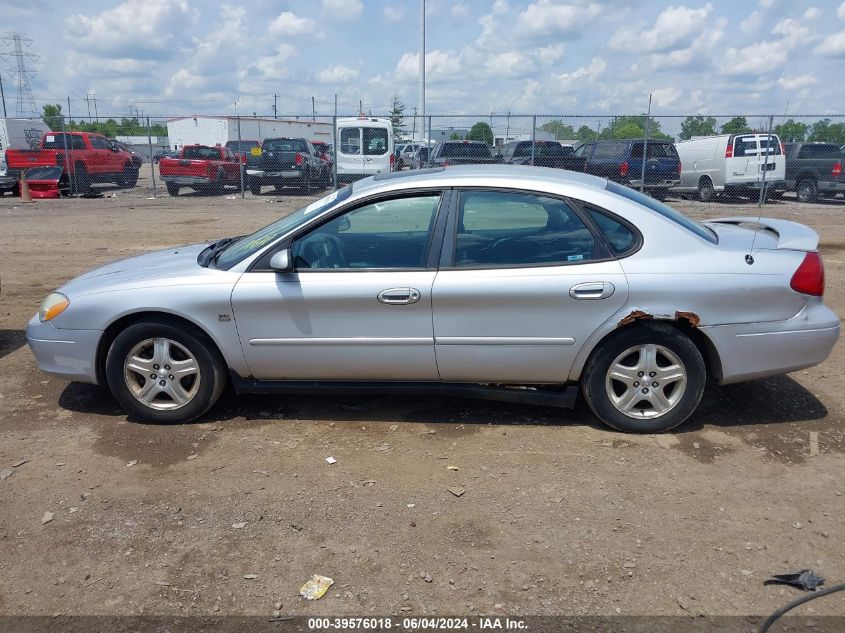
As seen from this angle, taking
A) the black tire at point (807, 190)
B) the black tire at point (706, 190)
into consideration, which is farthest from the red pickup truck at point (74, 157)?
the black tire at point (807, 190)

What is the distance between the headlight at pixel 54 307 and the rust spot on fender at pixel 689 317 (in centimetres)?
371

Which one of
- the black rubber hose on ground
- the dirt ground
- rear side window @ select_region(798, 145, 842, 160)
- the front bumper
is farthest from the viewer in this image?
rear side window @ select_region(798, 145, 842, 160)

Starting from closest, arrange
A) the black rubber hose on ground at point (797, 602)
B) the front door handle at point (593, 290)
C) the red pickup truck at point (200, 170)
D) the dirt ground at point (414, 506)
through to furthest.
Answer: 1. the black rubber hose on ground at point (797, 602)
2. the dirt ground at point (414, 506)
3. the front door handle at point (593, 290)
4. the red pickup truck at point (200, 170)

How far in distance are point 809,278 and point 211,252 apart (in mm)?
3785

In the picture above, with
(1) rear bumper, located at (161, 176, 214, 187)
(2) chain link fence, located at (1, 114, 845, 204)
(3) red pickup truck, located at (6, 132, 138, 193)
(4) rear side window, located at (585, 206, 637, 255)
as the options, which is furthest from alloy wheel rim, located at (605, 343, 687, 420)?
(3) red pickup truck, located at (6, 132, 138, 193)

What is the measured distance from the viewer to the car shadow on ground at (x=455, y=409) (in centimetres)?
456

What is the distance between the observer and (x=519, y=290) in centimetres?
410

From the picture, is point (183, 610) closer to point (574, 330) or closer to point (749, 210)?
point (574, 330)

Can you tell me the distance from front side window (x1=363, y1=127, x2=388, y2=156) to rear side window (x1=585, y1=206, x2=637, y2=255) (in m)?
17.4

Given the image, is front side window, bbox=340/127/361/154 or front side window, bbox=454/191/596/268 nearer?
front side window, bbox=454/191/596/268

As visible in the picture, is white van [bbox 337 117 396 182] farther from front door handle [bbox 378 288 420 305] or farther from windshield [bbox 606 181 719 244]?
front door handle [bbox 378 288 420 305]

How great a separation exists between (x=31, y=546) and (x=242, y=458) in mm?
1147

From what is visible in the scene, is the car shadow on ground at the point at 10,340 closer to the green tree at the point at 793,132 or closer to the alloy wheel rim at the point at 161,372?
the alloy wheel rim at the point at 161,372

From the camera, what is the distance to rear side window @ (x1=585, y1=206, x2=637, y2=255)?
4.17 meters
